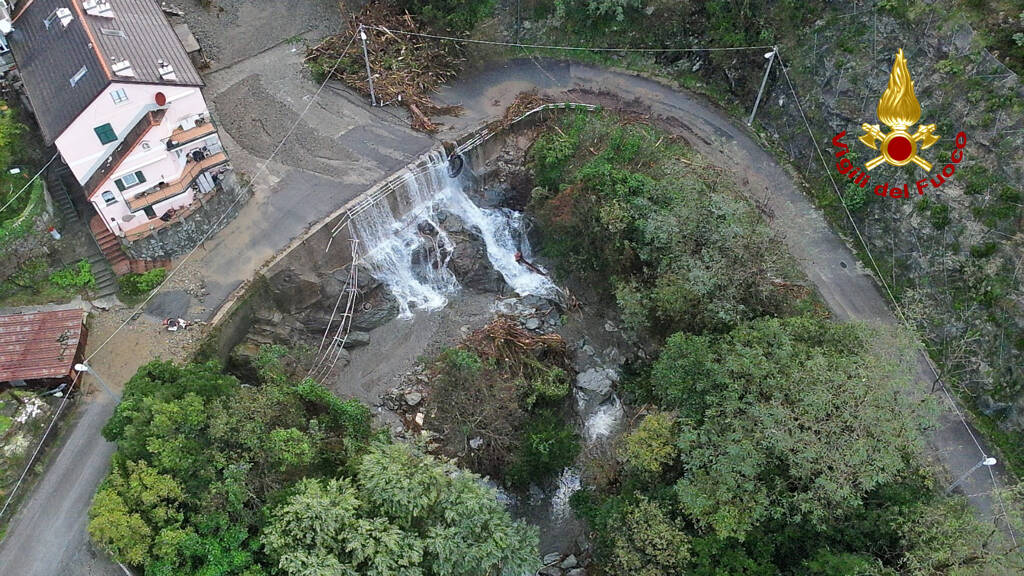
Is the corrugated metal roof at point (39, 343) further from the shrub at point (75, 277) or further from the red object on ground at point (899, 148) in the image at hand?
the red object on ground at point (899, 148)

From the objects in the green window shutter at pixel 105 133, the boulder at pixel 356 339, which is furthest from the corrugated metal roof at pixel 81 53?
the boulder at pixel 356 339

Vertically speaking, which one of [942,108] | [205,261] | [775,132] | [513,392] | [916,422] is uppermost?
[942,108]

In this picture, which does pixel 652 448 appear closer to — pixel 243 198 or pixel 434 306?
pixel 434 306

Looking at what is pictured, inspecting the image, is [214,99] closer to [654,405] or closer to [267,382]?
[267,382]

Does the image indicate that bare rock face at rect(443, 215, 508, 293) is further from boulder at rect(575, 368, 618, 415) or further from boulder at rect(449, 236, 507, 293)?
boulder at rect(575, 368, 618, 415)

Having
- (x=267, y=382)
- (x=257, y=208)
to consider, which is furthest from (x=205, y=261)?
(x=267, y=382)

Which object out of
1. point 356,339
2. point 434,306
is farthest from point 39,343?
point 434,306

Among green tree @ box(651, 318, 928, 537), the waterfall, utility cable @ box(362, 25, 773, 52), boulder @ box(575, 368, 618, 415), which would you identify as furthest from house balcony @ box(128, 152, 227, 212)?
green tree @ box(651, 318, 928, 537)
